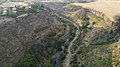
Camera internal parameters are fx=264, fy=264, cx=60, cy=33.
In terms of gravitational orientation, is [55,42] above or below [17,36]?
below

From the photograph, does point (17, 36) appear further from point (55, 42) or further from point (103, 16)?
point (103, 16)

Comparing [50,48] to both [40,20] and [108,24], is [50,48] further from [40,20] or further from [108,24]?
[108,24]

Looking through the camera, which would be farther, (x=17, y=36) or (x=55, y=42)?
(x=55, y=42)

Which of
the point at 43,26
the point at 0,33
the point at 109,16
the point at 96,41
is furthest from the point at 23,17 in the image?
the point at 109,16

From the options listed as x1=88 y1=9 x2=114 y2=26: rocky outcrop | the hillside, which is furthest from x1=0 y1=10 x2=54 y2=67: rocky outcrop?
x1=88 y1=9 x2=114 y2=26: rocky outcrop

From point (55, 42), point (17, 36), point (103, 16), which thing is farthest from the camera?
point (103, 16)

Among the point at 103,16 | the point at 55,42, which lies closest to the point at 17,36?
the point at 55,42

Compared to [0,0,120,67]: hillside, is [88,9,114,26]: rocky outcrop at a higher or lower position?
higher

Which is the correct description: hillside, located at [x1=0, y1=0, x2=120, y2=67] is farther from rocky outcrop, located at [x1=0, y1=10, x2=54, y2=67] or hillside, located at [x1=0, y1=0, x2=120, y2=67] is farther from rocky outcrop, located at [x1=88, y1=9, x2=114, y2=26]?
rocky outcrop, located at [x1=88, y1=9, x2=114, y2=26]

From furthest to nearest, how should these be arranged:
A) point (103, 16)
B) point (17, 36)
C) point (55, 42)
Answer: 1. point (103, 16)
2. point (55, 42)
3. point (17, 36)

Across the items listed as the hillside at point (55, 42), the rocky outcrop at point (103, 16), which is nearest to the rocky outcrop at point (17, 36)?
the hillside at point (55, 42)

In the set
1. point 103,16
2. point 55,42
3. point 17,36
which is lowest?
point 55,42
